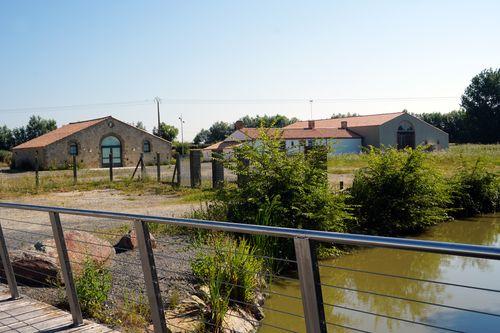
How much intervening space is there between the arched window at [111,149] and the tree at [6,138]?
135ft

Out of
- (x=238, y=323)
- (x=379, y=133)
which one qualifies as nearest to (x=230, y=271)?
(x=238, y=323)

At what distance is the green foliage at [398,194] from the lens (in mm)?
12289

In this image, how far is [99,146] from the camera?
1734 inches

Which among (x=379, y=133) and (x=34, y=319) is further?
(x=379, y=133)

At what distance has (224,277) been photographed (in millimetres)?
6234

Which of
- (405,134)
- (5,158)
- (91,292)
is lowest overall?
(91,292)

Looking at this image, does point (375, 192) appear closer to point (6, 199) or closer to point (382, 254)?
point (382, 254)

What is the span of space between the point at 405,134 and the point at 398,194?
4557 centimetres

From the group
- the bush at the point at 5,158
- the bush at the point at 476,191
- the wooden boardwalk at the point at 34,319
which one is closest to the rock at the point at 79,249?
the wooden boardwalk at the point at 34,319

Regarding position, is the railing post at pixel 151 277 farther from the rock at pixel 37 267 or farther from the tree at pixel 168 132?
the tree at pixel 168 132

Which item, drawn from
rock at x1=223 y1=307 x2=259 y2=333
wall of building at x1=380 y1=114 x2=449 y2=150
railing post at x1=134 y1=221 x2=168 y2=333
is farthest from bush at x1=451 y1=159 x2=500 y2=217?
wall of building at x1=380 y1=114 x2=449 y2=150

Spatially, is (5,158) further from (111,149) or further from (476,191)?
(476,191)

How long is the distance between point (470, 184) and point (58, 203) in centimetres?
1298

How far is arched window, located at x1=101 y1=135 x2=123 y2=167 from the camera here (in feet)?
146
